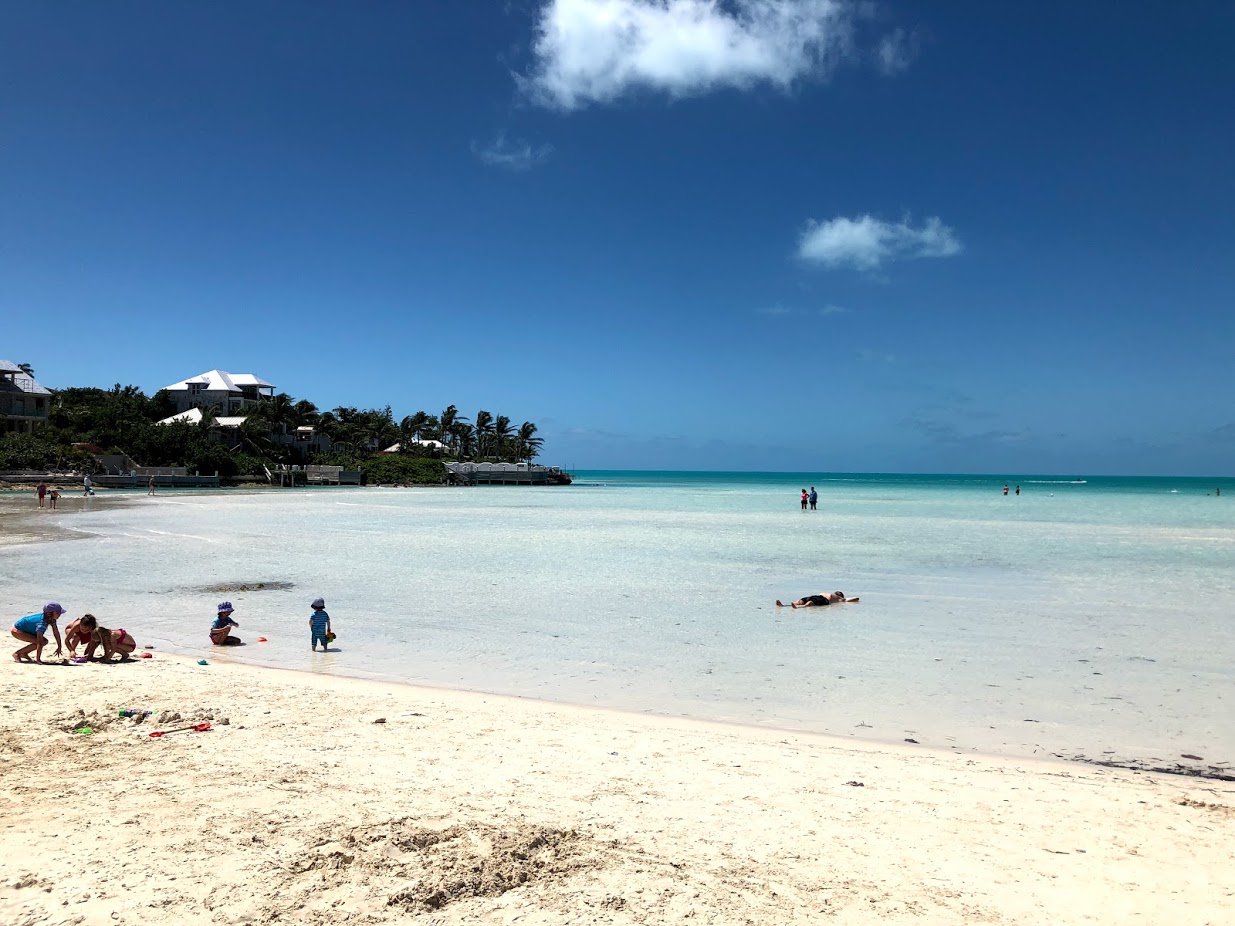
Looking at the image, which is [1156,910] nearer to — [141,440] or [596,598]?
[596,598]

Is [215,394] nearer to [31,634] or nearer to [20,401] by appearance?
[20,401]

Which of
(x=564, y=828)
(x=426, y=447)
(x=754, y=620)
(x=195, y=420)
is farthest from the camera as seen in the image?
(x=426, y=447)

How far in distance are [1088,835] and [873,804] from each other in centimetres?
125

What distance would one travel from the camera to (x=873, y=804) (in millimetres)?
5277

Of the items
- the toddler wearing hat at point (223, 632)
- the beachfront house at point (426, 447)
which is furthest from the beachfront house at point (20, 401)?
the toddler wearing hat at point (223, 632)

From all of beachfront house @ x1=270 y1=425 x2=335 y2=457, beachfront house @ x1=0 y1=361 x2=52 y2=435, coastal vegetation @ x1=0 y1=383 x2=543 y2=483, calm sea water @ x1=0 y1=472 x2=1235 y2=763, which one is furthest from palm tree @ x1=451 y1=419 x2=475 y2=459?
calm sea water @ x1=0 y1=472 x2=1235 y2=763

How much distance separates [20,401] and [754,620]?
7515 centimetres

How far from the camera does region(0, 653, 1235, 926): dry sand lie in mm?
3857

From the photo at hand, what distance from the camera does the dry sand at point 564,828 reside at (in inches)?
152

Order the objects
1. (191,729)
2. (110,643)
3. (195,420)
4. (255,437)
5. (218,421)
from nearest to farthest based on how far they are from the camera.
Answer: (191,729) < (110,643) < (195,420) < (218,421) < (255,437)

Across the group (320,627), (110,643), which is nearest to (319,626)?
(320,627)

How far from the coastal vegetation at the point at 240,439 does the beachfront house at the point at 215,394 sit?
1.33m

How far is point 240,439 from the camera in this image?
78.9 m

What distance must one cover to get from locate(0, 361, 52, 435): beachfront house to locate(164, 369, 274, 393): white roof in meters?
15.7
